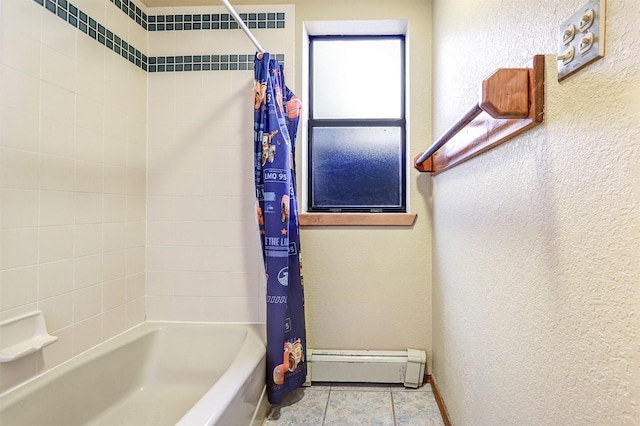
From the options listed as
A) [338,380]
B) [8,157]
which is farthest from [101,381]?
[338,380]

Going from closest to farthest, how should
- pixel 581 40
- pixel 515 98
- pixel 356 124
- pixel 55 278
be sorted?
pixel 581 40 → pixel 515 98 → pixel 55 278 → pixel 356 124

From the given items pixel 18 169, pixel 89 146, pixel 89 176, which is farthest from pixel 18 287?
pixel 89 146

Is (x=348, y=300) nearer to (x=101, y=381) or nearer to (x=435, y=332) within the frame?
(x=435, y=332)

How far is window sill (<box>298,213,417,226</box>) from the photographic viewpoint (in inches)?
71.9

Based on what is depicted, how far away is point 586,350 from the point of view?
1.82ft

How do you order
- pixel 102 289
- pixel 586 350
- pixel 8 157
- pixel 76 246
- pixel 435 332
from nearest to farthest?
pixel 586 350 → pixel 8 157 → pixel 76 246 → pixel 102 289 → pixel 435 332

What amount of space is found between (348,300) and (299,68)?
1322 millimetres

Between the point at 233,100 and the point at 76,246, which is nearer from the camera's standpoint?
the point at 76,246

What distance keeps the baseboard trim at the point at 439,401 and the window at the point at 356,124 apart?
940mm

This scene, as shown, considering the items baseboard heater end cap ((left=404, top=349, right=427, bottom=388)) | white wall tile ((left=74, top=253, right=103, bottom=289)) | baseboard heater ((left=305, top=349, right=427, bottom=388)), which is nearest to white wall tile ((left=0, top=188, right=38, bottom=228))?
white wall tile ((left=74, top=253, right=103, bottom=289))

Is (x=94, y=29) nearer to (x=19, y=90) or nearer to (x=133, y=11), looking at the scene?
(x=133, y=11)

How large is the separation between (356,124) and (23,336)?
5.85ft

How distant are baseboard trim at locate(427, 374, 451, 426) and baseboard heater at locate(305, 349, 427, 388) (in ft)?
0.20

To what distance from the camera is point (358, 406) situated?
162 centimetres
